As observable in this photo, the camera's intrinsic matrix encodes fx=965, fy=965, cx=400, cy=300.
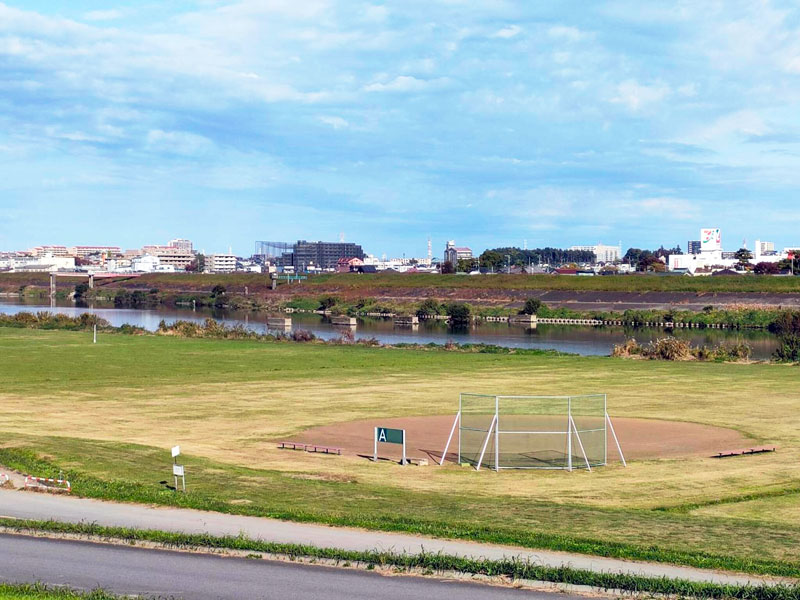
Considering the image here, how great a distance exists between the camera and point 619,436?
32062mm

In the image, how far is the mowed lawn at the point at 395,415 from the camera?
18.6 metres

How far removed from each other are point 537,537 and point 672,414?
2249 cm

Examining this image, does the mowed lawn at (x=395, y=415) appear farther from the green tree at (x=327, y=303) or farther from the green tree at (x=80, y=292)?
the green tree at (x=80, y=292)

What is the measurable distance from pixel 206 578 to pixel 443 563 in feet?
11.9

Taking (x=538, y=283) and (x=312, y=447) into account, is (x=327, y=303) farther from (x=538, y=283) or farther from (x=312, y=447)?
(x=312, y=447)

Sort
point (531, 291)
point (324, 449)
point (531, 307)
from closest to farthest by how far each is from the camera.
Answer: point (324, 449), point (531, 307), point (531, 291)

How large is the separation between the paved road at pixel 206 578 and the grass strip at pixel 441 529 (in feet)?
7.71

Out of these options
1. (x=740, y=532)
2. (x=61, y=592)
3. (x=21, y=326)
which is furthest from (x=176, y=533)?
(x=21, y=326)

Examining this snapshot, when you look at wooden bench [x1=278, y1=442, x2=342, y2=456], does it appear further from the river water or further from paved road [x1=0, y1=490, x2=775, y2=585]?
the river water

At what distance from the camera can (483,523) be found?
18156mm

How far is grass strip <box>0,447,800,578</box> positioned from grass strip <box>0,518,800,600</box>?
3.87 ft

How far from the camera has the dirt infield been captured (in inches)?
1141

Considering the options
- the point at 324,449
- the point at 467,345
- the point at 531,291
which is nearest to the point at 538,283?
the point at 531,291

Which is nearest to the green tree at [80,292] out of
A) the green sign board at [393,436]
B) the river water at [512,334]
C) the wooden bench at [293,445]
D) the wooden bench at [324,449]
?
the river water at [512,334]
